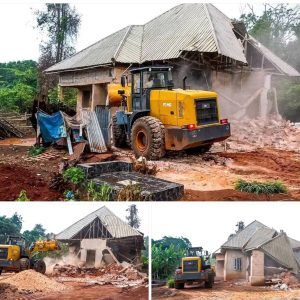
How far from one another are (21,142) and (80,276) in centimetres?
119

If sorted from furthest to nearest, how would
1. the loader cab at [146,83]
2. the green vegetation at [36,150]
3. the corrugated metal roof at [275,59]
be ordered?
the loader cab at [146,83]
the corrugated metal roof at [275,59]
the green vegetation at [36,150]

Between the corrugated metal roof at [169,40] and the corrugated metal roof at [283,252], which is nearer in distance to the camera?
the corrugated metal roof at [283,252]

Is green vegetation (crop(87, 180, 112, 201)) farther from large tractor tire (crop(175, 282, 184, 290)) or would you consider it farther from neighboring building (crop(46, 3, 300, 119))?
large tractor tire (crop(175, 282, 184, 290))

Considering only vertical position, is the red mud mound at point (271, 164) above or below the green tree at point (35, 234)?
above

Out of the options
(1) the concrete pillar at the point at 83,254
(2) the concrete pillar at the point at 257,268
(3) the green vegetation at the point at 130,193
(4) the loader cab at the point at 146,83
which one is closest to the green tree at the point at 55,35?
(4) the loader cab at the point at 146,83

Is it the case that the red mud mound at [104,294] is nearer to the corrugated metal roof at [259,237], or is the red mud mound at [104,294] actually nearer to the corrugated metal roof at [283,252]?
the corrugated metal roof at [259,237]

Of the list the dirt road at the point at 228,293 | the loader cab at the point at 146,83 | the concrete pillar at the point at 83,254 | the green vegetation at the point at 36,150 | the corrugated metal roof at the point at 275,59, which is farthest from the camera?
the loader cab at the point at 146,83

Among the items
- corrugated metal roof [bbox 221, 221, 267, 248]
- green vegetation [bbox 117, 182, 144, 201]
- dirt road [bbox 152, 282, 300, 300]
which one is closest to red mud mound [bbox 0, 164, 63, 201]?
green vegetation [bbox 117, 182, 144, 201]

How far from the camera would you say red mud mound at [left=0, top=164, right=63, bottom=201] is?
4.72 metres

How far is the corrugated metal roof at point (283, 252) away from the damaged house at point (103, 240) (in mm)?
1058

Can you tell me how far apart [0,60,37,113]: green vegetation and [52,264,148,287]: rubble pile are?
4.54 ft

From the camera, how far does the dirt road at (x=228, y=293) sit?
4660mm

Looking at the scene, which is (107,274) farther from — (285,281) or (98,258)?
(285,281)

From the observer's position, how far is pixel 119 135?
5039 mm
